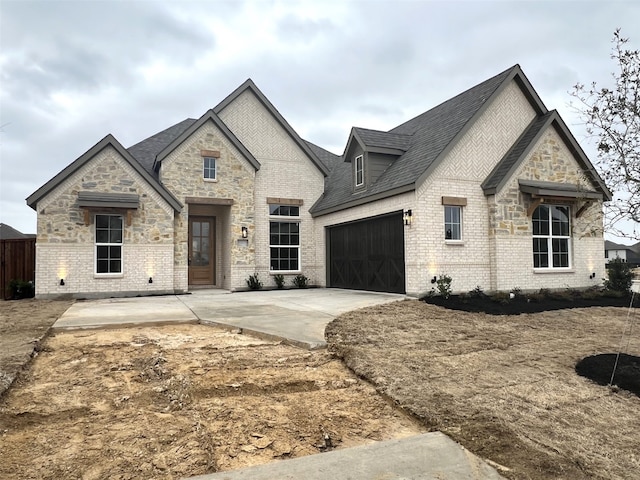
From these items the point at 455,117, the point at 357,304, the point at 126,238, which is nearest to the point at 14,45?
the point at 126,238

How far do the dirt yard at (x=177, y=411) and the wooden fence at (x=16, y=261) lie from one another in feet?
31.6

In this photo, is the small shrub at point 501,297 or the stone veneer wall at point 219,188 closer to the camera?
the small shrub at point 501,297

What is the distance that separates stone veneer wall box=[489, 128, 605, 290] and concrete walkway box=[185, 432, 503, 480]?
10.4 meters

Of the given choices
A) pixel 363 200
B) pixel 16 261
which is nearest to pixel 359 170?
pixel 363 200

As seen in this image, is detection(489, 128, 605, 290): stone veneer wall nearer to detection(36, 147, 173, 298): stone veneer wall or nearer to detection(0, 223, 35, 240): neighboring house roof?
detection(36, 147, 173, 298): stone veneer wall

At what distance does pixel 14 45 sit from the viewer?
8945mm

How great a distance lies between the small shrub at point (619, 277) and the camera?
13.3 m

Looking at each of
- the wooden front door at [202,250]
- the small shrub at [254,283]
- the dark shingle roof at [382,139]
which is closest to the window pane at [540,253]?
the dark shingle roof at [382,139]

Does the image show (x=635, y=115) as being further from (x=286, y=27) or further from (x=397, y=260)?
(x=286, y=27)

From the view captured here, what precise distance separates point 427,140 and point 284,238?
23.0 ft

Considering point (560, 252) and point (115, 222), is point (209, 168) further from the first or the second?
point (560, 252)

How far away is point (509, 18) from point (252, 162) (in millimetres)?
9821

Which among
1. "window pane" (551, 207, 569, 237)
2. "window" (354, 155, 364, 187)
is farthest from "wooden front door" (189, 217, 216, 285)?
"window pane" (551, 207, 569, 237)

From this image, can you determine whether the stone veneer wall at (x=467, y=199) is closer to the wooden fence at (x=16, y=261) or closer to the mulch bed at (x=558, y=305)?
the mulch bed at (x=558, y=305)
